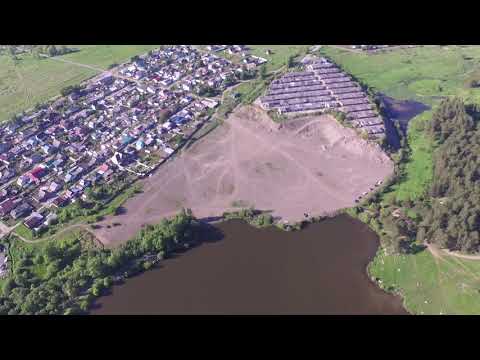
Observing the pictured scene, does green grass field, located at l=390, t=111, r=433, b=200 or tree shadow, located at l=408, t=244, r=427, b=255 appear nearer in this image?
tree shadow, located at l=408, t=244, r=427, b=255

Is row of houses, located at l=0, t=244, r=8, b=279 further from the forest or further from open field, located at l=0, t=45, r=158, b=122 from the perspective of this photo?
the forest

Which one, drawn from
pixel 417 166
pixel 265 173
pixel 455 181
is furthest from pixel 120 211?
pixel 455 181

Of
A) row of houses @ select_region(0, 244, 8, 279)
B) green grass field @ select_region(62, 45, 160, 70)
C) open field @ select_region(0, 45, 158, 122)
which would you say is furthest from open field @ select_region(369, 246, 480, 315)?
green grass field @ select_region(62, 45, 160, 70)

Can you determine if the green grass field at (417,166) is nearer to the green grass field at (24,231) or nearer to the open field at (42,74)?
the green grass field at (24,231)

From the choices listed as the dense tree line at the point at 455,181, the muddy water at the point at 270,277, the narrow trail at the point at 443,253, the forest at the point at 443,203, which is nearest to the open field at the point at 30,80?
the muddy water at the point at 270,277

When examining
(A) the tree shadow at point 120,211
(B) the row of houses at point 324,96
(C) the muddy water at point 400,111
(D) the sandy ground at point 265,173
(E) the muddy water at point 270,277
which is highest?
(B) the row of houses at point 324,96

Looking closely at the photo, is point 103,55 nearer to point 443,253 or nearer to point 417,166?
point 417,166
